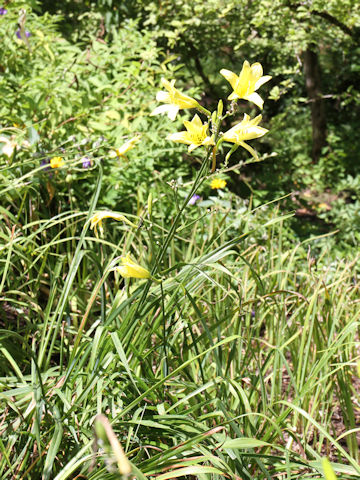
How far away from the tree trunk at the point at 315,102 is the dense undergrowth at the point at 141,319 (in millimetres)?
2878

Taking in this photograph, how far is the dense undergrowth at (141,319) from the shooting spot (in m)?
1.23

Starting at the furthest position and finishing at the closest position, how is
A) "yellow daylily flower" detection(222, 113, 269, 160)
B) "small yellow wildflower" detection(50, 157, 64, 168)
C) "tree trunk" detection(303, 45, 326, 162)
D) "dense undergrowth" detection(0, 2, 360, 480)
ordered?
"tree trunk" detection(303, 45, 326, 162) → "small yellow wildflower" detection(50, 157, 64, 168) → "dense undergrowth" detection(0, 2, 360, 480) → "yellow daylily flower" detection(222, 113, 269, 160)

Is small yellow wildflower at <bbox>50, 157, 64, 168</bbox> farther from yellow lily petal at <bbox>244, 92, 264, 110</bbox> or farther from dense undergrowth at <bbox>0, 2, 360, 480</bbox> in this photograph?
yellow lily petal at <bbox>244, 92, 264, 110</bbox>

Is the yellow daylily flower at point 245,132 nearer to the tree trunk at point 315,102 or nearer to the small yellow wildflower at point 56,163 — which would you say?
the small yellow wildflower at point 56,163

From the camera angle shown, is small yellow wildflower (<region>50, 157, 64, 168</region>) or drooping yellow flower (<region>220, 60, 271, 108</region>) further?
small yellow wildflower (<region>50, 157, 64, 168</region>)

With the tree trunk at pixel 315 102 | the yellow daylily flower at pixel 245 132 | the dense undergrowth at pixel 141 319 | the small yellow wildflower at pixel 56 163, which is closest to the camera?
the yellow daylily flower at pixel 245 132

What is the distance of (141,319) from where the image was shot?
1.39 meters

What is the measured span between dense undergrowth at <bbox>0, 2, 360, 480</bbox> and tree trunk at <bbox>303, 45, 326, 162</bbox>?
→ 9.44ft

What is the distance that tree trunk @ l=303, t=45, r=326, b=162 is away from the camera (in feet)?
19.1

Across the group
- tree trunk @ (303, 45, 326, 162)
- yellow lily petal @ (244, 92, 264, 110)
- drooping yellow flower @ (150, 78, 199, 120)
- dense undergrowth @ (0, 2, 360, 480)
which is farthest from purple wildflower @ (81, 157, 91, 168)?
tree trunk @ (303, 45, 326, 162)

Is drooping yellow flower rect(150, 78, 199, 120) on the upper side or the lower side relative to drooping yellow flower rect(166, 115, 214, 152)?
upper

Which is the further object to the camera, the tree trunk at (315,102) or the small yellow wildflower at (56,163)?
the tree trunk at (315,102)

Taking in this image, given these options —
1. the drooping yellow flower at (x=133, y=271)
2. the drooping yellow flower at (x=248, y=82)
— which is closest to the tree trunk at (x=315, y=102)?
the drooping yellow flower at (x=248, y=82)

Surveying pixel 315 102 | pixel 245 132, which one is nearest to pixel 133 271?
pixel 245 132
